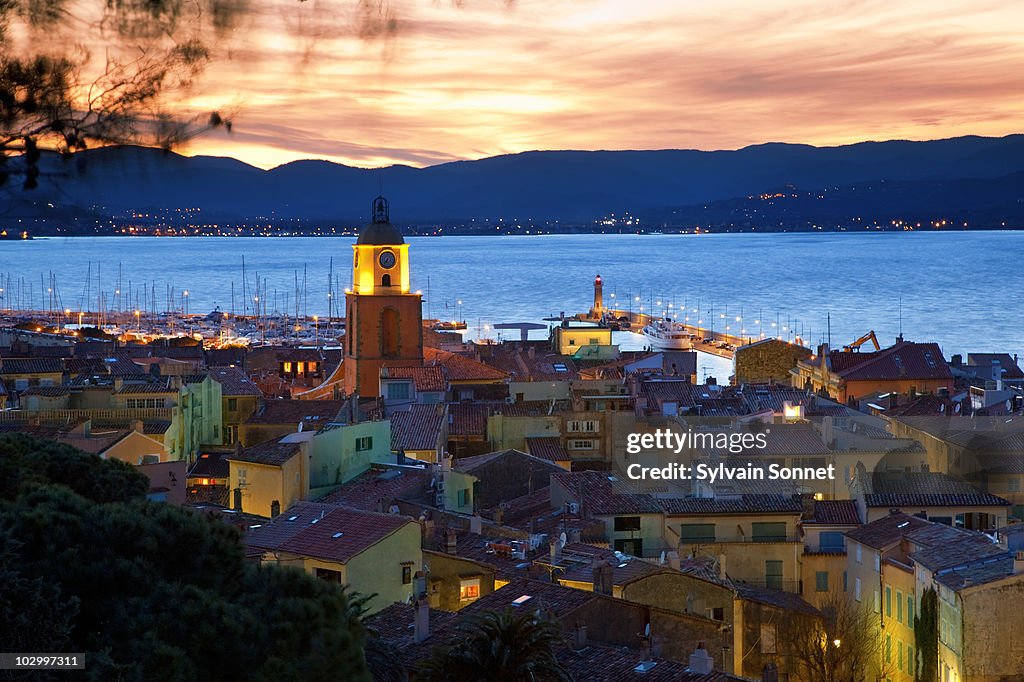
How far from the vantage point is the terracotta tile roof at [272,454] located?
74.8ft

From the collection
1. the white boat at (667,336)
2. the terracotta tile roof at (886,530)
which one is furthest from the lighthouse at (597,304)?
the terracotta tile roof at (886,530)

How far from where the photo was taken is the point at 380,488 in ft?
72.8

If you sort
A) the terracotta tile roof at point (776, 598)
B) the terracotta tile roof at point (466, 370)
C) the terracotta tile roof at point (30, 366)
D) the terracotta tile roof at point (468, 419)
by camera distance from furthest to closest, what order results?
the terracotta tile roof at point (466, 370)
the terracotta tile roof at point (30, 366)
the terracotta tile roof at point (468, 419)
the terracotta tile roof at point (776, 598)

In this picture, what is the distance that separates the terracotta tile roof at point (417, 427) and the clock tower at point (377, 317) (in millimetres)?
7928

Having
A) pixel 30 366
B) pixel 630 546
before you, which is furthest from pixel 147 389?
pixel 630 546

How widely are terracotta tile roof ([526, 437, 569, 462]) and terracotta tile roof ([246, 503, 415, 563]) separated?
955cm

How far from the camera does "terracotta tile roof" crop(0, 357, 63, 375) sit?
32.3 m

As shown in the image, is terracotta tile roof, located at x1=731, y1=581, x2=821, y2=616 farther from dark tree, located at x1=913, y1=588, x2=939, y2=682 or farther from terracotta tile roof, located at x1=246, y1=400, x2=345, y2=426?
terracotta tile roof, located at x1=246, y1=400, x2=345, y2=426

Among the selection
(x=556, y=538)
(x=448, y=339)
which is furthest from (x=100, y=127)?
(x=448, y=339)

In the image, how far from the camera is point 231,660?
8.98m

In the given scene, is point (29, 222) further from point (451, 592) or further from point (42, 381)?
point (42, 381)

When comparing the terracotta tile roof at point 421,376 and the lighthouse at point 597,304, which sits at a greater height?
the terracotta tile roof at point 421,376

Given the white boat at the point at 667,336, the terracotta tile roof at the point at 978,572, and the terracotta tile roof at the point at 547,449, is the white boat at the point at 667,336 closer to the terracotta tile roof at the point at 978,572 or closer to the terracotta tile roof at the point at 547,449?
the terracotta tile roof at the point at 547,449

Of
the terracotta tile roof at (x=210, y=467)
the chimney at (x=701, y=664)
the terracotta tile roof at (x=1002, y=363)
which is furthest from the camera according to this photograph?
the terracotta tile roof at (x=1002, y=363)
